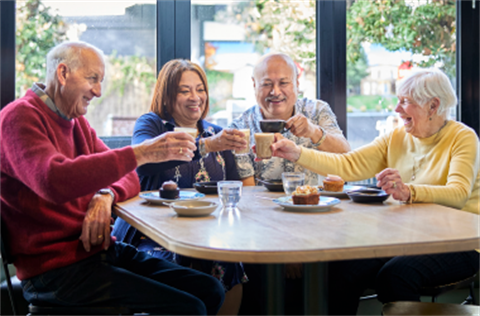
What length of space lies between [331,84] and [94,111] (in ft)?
5.69

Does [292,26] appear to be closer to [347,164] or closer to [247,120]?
[247,120]

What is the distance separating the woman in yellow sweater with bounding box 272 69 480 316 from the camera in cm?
207

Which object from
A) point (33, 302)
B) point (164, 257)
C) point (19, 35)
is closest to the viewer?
point (33, 302)

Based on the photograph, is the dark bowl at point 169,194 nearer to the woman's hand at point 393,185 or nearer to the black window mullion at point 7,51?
the woman's hand at point 393,185

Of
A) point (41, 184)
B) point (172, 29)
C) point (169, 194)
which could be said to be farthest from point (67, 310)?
point (172, 29)

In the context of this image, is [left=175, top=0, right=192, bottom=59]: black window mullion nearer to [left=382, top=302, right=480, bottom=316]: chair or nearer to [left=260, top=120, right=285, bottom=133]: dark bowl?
[left=260, top=120, right=285, bottom=133]: dark bowl

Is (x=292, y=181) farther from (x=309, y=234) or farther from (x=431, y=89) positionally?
(x=431, y=89)

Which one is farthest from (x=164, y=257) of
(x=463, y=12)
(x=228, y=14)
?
(x=463, y=12)

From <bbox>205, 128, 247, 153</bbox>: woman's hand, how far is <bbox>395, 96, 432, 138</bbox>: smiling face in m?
0.83

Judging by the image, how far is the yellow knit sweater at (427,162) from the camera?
6.99ft

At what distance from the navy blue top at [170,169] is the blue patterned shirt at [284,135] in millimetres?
129

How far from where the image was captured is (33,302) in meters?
1.79

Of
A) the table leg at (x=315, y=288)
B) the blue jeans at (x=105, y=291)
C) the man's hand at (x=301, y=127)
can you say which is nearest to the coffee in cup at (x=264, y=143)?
the man's hand at (x=301, y=127)

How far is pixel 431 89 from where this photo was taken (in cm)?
244
